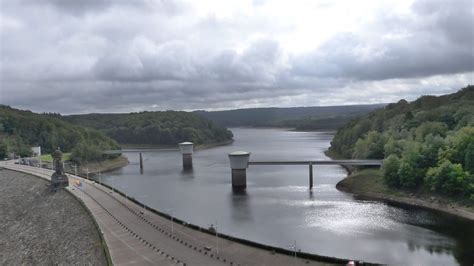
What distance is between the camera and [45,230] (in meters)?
58.4

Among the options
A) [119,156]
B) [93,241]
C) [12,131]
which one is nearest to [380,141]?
[93,241]

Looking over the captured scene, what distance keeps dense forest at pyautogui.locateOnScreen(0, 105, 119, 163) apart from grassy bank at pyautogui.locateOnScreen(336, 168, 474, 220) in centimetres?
9947

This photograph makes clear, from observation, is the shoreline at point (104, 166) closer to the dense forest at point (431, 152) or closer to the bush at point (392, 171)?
the dense forest at point (431, 152)

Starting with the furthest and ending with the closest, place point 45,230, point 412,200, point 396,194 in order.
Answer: point 396,194 < point 412,200 < point 45,230

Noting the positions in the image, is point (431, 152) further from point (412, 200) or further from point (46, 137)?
point (46, 137)

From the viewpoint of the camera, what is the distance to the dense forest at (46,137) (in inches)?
6171

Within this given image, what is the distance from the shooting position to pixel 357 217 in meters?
63.1

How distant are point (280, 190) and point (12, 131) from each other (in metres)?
133

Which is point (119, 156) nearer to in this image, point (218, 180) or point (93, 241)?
point (218, 180)

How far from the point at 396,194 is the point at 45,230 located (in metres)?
57.0

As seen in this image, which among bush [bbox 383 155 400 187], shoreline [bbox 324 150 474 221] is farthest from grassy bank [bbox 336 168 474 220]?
bush [bbox 383 155 400 187]

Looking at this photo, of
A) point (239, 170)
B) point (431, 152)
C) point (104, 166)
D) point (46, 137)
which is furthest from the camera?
point (46, 137)

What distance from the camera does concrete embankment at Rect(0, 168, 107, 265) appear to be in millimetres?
45963

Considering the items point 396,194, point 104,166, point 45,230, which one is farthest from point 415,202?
point 104,166
